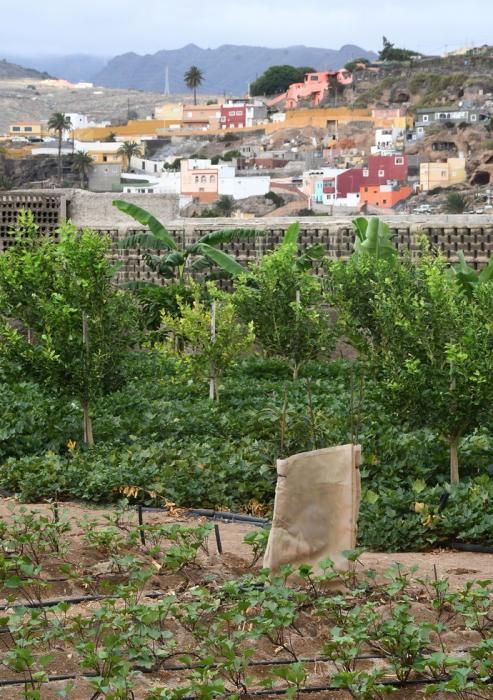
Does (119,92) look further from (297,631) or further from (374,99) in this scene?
(297,631)

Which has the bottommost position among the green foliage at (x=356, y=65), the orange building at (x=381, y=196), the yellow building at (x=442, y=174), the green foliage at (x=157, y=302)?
the orange building at (x=381, y=196)

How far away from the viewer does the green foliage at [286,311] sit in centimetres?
1420

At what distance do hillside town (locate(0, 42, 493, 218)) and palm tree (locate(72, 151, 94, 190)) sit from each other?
104 mm

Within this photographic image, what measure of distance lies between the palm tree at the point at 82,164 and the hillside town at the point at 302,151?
0.10m

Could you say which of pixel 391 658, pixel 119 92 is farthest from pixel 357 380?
pixel 119 92

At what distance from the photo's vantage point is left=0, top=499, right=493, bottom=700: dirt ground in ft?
17.5

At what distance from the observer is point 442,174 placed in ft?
294

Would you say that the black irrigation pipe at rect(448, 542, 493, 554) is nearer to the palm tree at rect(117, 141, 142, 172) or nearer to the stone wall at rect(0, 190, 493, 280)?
the stone wall at rect(0, 190, 493, 280)

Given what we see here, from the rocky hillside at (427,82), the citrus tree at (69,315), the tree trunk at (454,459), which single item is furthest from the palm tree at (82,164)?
the tree trunk at (454,459)

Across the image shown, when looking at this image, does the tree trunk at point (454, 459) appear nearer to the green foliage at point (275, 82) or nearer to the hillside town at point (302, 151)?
the hillside town at point (302, 151)

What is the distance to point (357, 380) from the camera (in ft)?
45.9

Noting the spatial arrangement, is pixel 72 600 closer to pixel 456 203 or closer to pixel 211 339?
pixel 211 339

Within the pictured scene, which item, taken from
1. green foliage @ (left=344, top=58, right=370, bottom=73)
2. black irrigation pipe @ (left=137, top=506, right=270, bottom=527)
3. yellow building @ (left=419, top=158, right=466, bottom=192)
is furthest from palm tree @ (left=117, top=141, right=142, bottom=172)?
black irrigation pipe @ (left=137, top=506, right=270, bottom=527)

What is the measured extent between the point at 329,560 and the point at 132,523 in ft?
7.29
